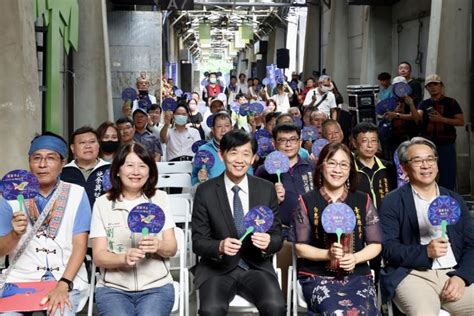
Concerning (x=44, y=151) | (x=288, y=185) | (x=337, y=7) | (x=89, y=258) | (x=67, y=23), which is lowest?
(x=89, y=258)

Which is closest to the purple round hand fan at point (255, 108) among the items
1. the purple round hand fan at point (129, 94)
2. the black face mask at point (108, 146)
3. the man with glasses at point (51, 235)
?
the purple round hand fan at point (129, 94)

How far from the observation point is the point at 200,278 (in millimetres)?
3670

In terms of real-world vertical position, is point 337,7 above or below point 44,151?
above

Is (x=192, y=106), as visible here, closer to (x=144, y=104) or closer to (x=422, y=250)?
(x=144, y=104)

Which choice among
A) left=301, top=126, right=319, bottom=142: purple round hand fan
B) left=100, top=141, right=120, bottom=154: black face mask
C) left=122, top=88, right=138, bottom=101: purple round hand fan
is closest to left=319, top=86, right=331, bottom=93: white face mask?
left=122, top=88, right=138, bottom=101: purple round hand fan

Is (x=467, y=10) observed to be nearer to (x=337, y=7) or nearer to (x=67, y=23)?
(x=67, y=23)

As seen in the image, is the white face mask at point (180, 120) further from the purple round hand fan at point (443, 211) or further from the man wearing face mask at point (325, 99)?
the purple round hand fan at point (443, 211)

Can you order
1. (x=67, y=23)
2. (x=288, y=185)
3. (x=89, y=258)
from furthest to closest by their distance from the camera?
(x=67, y=23), (x=288, y=185), (x=89, y=258)

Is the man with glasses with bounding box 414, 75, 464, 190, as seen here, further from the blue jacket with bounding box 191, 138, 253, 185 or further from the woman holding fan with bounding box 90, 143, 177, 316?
the woman holding fan with bounding box 90, 143, 177, 316

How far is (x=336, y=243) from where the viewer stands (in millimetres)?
3266

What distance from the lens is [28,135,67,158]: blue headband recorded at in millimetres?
3520

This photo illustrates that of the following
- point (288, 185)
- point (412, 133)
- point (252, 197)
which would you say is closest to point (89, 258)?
point (252, 197)

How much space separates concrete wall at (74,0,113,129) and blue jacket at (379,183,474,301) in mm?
6639

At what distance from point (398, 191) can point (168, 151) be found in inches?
173
